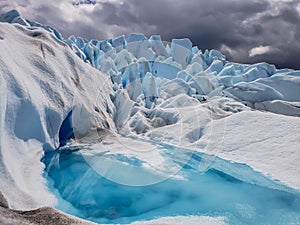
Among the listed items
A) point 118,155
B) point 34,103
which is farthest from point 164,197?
point 34,103

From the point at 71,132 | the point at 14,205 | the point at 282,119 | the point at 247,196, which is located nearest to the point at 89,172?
the point at 71,132

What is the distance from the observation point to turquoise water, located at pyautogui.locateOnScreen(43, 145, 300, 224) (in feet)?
20.7

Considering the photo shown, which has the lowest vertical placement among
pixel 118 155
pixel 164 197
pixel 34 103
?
pixel 164 197

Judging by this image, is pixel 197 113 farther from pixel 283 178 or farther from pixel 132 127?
pixel 283 178

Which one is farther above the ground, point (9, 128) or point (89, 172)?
point (9, 128)

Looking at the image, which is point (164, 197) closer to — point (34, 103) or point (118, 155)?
point (118, 155)

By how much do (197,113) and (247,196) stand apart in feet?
19.2

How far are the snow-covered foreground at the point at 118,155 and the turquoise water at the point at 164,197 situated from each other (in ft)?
0.08

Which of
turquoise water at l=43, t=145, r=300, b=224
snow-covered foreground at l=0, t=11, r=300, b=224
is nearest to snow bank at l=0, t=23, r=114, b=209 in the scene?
snow-covered foreground at l=0, t=11, r=300, b=224

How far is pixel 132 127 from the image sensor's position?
45.2ft

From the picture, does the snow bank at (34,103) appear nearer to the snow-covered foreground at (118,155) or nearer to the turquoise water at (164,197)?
the snow-covered foreground at (118,155)

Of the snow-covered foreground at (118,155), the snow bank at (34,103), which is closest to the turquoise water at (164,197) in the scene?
the snow-covered foreground at (118,155)

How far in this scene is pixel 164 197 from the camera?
713cm

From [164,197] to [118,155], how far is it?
7.81 ft
